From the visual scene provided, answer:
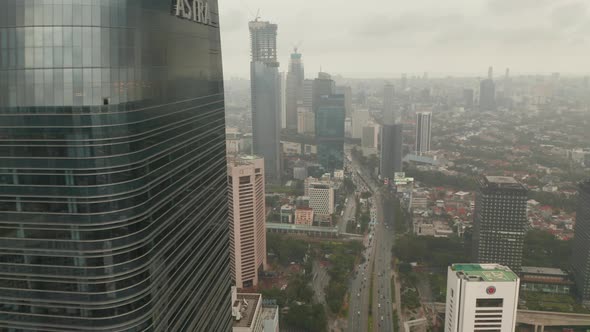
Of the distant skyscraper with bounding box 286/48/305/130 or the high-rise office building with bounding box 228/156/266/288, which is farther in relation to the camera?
the distant skyscraper with bounding box 286/48/305/130

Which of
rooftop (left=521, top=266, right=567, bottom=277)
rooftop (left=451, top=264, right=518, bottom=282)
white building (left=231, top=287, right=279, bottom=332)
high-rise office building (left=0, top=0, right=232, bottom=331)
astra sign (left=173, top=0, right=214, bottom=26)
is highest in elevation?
astra sign (left=173, top=0, right=214, bottom=26)

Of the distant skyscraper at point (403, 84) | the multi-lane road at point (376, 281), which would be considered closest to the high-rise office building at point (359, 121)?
the distant skyscraper at point (403, 84)

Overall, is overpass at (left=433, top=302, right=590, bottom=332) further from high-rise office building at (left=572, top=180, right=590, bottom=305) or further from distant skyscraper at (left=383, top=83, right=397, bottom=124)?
distant skyscraper at (left=383, top=83, right=397, bottom=124)

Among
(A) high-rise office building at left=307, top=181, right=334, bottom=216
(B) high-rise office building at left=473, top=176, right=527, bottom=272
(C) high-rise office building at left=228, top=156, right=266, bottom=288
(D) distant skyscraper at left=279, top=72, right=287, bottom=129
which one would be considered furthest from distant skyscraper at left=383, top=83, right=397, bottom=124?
(C) high-rise office building at left=228, top=156, right=266, bottom=288

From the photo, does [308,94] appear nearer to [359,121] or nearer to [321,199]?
[359,121]

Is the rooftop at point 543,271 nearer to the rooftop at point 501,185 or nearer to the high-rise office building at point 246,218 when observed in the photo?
the rooftop at point 501,185

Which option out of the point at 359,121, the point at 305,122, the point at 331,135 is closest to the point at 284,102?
the point at 305,122
